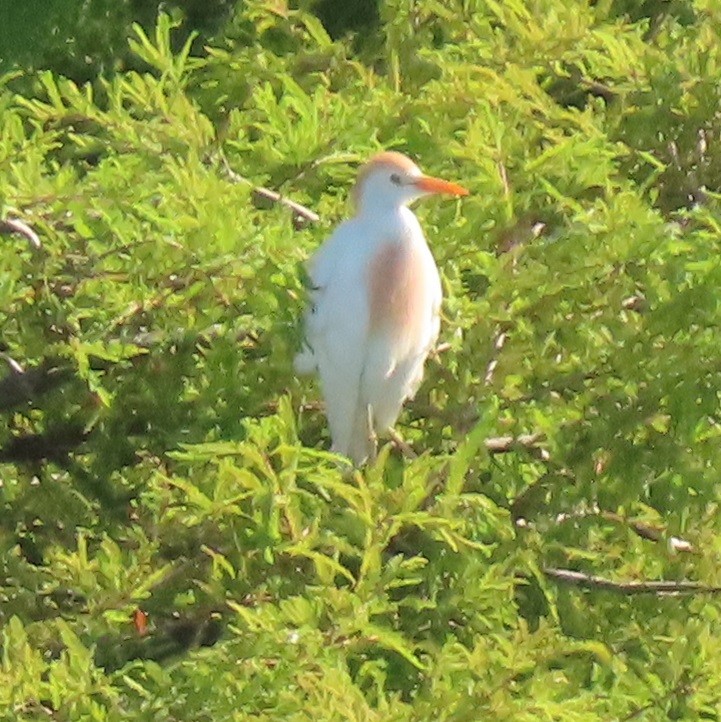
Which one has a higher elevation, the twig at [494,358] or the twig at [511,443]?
the twig at [494,358]

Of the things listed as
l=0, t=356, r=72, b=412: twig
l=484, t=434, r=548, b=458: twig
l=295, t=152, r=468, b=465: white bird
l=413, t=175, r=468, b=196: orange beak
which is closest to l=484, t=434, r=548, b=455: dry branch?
l=484, t=434, r=548, b=458: twig

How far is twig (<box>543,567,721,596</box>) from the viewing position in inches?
77.0

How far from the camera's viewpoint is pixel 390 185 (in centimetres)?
216

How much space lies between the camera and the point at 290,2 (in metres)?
3.07

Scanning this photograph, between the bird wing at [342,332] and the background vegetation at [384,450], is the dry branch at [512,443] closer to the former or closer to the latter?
the background vegetation at [384,450]

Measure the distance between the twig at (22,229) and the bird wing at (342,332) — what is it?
1.08 feet

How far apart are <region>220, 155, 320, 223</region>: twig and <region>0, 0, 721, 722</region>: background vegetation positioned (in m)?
0.02

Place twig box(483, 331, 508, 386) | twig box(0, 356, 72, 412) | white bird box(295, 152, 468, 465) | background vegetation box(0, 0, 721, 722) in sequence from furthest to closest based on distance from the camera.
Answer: twig box(0, 356, 72, 412) < white bird box(295, 152, 468, 465) < twig box(483, 331, 508, 386) < background vegetation box(0, 0, 721, 722)

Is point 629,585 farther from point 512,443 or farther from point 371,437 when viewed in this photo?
point 371,437

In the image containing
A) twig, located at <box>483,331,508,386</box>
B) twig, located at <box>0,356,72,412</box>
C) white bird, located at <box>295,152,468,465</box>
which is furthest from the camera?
twig, located at <box>0,356,72,412</box>

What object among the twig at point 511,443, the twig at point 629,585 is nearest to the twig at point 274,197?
the twig at point 511,443

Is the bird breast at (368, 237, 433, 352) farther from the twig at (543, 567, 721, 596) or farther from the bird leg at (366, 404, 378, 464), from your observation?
the twig at (543, 567, 721, 596)

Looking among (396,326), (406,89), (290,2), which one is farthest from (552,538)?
(290,2)

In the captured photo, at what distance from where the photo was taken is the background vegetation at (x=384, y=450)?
1.71 m
